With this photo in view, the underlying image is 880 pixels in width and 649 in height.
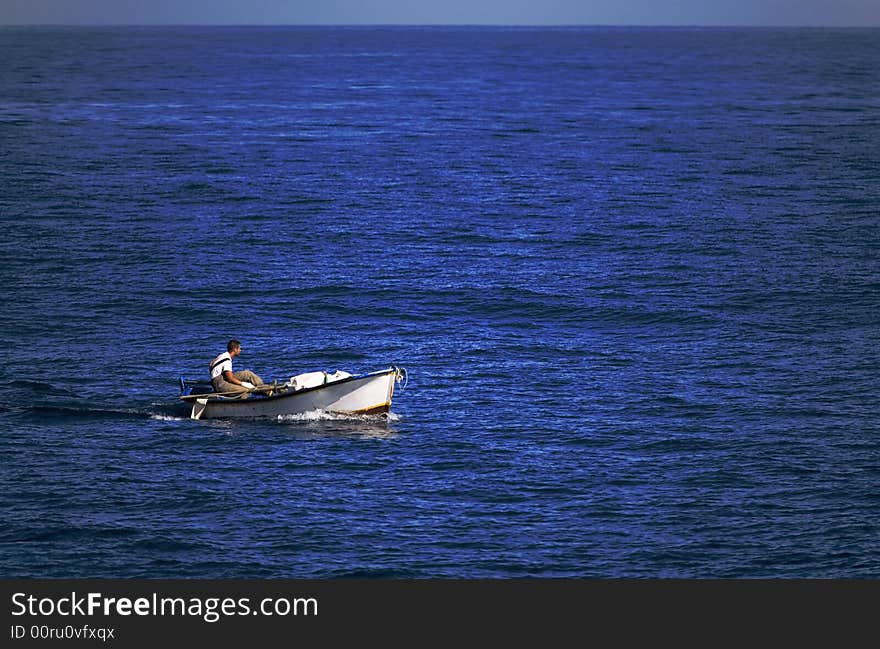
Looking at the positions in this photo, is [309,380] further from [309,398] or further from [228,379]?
[228,379]

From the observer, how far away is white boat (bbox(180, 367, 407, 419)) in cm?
5053

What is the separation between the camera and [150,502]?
43.7 metres

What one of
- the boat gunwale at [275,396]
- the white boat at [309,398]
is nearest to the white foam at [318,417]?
the white boat at [309,398]

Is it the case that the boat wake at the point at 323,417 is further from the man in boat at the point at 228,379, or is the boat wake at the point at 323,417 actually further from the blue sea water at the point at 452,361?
the man in boat at the point at 228,379

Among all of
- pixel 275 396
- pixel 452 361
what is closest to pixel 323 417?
pixel 275 396

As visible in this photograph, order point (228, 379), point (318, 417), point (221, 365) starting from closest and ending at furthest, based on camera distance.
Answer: point (228, 379) → point (221, 365) → point (318, 417)

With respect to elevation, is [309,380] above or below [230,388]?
above

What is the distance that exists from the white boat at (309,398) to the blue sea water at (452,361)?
550mm

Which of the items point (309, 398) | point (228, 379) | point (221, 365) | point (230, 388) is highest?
point (221, 365)

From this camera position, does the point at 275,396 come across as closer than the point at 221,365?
Yes

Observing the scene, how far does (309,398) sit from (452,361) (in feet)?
35.6

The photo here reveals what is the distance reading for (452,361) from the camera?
60.1 meters

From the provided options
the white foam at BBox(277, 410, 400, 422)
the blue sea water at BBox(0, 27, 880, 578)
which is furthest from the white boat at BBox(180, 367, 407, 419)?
the blue sea water at BBox(0, 27, 880, 578)

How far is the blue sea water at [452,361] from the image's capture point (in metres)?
41.2
